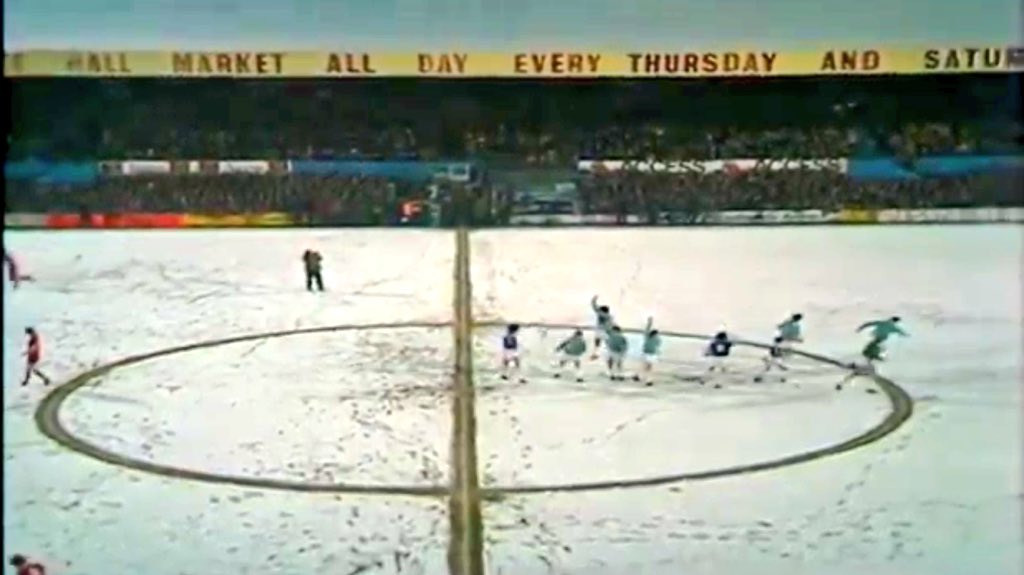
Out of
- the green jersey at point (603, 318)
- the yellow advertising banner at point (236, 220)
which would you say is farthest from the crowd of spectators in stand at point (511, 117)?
the green jersey at point (603, 318)

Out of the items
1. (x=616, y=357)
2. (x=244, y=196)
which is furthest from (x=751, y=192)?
(x=244, y=196)

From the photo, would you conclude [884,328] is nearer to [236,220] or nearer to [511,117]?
[511,117]

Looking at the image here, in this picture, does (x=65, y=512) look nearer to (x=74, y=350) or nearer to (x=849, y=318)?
(x=74, y=350)

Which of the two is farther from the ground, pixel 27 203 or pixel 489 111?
pixel 489 111

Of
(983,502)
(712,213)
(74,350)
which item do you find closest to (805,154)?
(712,213)

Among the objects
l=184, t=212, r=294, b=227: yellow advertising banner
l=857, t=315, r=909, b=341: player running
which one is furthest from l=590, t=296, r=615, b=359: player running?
l=184, t=212, r=294, b=227: yellow advertising banner

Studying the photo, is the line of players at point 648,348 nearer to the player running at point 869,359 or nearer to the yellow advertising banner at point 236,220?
the player running at point 869,359
